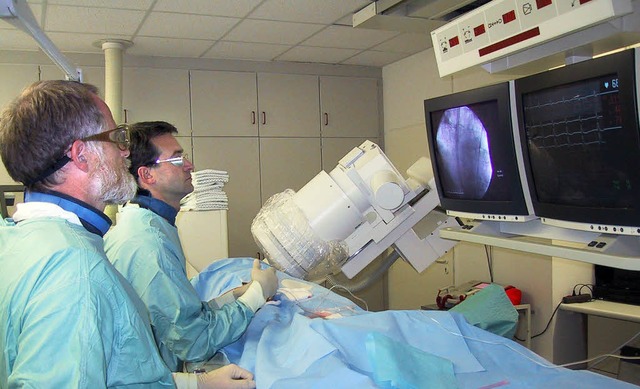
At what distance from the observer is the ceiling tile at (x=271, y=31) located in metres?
3.65

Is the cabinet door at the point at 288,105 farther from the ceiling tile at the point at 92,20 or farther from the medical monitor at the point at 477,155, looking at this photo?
the medical monitor at the point at 477,155

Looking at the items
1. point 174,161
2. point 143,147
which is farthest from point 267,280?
point 143,147

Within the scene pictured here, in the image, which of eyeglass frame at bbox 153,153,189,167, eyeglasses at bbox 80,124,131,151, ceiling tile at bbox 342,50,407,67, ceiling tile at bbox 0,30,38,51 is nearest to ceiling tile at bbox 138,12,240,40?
ceiling tile at bbox 0,30,38,51

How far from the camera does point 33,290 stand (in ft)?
3.46

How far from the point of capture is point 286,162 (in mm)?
4895

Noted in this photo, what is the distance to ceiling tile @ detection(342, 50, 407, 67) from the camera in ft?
15.3

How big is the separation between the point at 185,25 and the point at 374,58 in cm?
186

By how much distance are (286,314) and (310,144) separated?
3067 mm

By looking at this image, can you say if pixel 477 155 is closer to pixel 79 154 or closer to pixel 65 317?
pixel 79 154

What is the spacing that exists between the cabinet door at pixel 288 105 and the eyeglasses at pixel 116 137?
3.43 m

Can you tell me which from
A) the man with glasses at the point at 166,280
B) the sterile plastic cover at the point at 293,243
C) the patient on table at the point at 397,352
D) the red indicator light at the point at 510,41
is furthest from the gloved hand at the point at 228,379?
the red indicator light at the point at 510,41

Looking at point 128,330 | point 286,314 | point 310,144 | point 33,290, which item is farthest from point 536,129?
point 310,144

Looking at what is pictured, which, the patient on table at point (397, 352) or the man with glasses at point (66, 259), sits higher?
the man with glasses at point (66, 259)

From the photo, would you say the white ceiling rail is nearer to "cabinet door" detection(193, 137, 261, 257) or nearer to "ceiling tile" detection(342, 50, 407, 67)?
"cabinet door" detection(193, 137, 261, 257)
